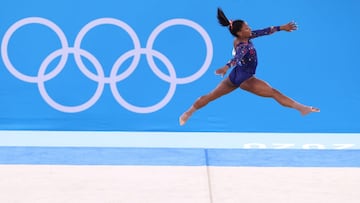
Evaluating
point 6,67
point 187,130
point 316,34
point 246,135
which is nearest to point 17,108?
point 6,67

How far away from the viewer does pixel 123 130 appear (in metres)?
8.38

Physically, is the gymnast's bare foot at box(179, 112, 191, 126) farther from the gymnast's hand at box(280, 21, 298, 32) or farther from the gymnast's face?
the gymnast's hand at box(280, 21, 298, 32)

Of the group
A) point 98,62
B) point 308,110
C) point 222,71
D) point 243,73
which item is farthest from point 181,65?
point 308,110

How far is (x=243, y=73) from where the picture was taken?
8023 millimetres

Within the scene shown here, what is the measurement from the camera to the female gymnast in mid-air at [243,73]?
7.98 m

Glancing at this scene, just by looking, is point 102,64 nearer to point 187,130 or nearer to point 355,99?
point 187,130

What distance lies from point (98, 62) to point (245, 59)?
5.61 feet

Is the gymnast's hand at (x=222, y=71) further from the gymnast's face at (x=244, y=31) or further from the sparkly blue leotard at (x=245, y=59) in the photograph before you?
the gymnast's face at (x=244, y=31)

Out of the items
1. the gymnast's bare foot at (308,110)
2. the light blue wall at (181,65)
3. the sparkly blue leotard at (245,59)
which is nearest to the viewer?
the sparkly blue leotard at (245,59)

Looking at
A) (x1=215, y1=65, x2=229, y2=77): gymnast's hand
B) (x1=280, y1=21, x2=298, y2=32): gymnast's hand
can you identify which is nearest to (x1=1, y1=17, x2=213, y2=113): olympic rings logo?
(x1=215, y1=65, x2=229, y2=77): gymnast's hand

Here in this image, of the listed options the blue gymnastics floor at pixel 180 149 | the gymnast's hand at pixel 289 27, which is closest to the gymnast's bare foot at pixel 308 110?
the blue gymnastics floor at pixel 180 149

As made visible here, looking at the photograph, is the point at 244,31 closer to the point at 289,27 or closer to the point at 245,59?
the point at 245,59

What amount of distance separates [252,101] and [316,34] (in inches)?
42.1

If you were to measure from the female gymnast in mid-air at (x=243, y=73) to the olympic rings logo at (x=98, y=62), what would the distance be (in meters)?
0.27
